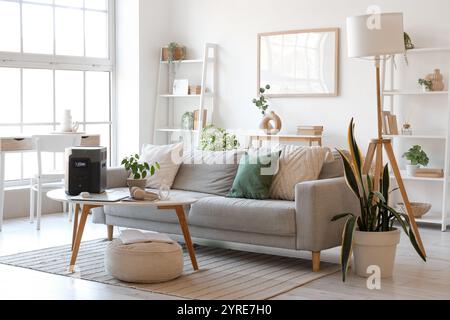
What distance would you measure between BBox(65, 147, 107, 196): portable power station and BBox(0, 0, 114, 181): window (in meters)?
2.46

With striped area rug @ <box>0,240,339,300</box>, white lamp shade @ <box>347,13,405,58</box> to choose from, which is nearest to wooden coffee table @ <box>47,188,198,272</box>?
striped area rug @ <box>0,240,339,300</box>

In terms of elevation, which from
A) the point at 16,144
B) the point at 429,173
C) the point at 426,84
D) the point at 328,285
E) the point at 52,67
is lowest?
the point at 328,285

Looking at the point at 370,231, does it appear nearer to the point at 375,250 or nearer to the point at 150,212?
the point at 375,250

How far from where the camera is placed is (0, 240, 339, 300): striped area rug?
415cm

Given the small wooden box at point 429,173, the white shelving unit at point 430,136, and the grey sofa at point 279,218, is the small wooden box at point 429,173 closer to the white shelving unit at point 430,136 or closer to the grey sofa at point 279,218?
the white shelving unit at point 430,136

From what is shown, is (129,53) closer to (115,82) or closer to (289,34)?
(115,82)

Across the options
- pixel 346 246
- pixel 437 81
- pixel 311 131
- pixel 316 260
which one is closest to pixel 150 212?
pixel 316 260

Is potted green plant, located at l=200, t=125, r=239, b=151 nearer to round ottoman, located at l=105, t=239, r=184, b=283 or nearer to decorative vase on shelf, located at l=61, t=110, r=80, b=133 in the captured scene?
decorative vase on shelf, located at l=61, t=110, r=80, b=133

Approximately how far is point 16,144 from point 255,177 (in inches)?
94.7

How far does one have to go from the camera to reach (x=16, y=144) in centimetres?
640

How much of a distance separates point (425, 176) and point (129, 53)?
3.57 metres
